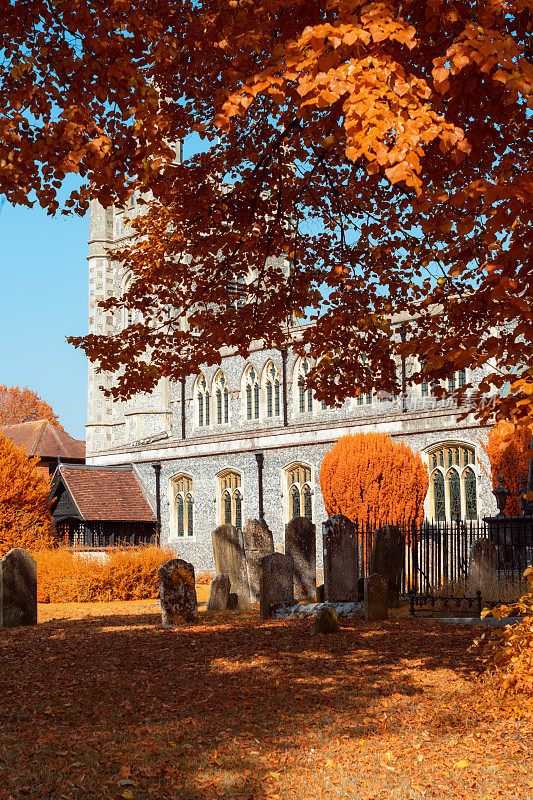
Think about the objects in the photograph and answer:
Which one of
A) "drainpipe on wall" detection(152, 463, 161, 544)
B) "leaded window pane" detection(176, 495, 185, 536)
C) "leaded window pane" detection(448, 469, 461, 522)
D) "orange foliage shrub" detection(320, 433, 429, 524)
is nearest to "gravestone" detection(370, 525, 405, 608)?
"orange foliage shrub" detection(320, 433, 429, 524)

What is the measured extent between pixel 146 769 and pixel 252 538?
1170 cm

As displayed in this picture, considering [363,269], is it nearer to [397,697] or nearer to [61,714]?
[397,697]

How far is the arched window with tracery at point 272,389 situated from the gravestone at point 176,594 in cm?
1981

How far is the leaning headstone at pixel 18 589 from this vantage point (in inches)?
520

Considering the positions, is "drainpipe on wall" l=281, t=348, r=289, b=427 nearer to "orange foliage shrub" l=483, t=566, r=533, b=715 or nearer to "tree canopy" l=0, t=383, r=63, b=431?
"orange foliage shrub" l=483, t=566, r=533, b=715

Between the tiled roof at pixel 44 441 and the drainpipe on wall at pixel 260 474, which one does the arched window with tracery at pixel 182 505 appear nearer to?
the drainpipe on wall at pixel 260 474

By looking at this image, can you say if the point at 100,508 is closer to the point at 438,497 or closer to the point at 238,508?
the point at 238,508

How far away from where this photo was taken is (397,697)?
7.12 m

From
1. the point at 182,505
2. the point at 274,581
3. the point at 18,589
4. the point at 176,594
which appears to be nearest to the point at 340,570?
the point at 274,581

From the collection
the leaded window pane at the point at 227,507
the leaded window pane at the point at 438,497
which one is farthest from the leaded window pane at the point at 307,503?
the leaded window pane at the point at 438,497

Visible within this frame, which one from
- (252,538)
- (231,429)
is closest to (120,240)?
(231,429)

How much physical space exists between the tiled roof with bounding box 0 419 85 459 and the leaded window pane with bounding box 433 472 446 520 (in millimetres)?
22534

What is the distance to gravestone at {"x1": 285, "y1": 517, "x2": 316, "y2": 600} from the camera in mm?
16484

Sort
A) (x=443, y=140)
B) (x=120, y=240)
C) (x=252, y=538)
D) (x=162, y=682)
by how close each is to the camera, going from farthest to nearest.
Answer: (x=120, y=240)
(x=252, y=538)
(x=162, y=682)
(x=443, y=140)
